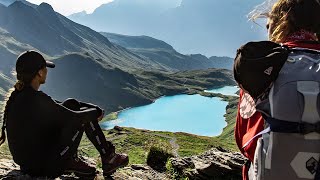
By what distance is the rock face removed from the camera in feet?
41.6

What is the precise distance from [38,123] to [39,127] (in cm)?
10

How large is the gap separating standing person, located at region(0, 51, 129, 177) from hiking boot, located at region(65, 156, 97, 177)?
250 mm

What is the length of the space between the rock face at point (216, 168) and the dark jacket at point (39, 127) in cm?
560

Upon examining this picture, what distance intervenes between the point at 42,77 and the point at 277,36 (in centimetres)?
564

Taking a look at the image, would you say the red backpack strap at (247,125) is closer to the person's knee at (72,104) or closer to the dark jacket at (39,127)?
the dark jacket at (39,127)

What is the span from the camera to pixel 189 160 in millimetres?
14508

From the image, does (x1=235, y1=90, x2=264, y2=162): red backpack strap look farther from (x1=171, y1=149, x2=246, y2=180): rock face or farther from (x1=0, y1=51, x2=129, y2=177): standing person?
(x1=171, y1=149, x2=246, y2=180): rock face

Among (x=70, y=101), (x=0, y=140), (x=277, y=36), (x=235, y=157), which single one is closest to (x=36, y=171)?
(x=0, y=140)

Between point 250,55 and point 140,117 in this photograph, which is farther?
point 140,117

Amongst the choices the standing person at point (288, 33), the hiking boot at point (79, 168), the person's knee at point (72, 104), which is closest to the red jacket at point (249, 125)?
the standing person at point (288, 33)

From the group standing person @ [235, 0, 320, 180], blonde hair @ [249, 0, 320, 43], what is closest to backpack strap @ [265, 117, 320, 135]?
standing person @ [235, 0, 320, 180]

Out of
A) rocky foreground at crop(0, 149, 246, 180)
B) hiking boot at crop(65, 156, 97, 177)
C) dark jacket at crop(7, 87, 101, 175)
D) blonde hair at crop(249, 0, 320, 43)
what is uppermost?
blonde hair at crop(249, 0, 320, 43)

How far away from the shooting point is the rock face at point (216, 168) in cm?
1269

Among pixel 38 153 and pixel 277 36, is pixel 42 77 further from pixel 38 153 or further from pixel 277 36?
pixel 277 36
